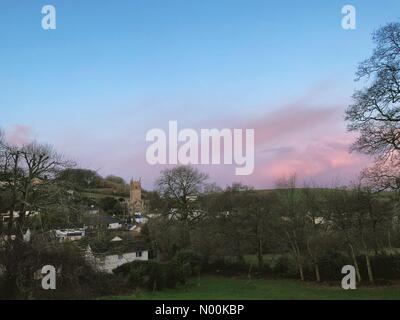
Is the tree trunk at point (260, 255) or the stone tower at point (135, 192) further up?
the stone tower at point (135, 192)

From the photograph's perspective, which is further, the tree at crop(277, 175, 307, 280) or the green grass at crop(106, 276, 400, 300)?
the tree at crop(277, 175, 307, 280)

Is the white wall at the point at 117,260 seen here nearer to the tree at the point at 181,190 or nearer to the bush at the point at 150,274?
the bush at the point at 150,274

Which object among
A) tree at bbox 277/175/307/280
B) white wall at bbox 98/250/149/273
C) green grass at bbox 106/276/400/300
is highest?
tree at bbox 277/175/307/280

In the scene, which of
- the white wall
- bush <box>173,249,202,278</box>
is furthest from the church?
bush <box>173,249,202,278</box>

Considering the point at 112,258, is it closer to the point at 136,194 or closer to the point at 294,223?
the point at 294,223

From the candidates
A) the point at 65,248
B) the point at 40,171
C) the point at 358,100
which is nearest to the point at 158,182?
the point at 40,171

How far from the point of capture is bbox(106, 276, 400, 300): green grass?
28391 millimetres

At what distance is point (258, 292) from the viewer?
3256 centimetres

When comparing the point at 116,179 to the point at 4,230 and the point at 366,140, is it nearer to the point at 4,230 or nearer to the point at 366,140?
the point at 4,230

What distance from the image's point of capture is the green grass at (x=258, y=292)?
93.1 feet

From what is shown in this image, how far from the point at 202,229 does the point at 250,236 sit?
5526mm

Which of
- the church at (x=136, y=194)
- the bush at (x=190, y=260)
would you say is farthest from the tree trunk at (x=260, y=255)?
the church at (x=136, y=194)

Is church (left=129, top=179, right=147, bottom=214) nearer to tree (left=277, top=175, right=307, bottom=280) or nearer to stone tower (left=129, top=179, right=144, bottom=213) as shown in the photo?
stone tower (left=129, top=179, right=144, bottom=213)
